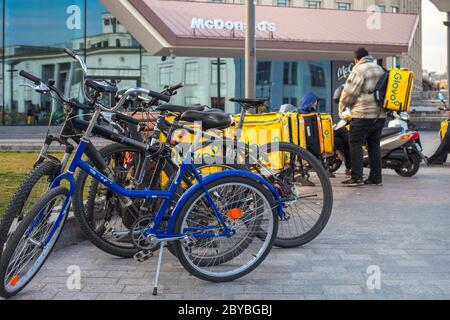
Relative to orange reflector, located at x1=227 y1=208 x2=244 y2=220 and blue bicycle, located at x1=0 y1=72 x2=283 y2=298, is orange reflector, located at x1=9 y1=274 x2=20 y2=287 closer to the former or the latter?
blue bicycle, located at x1=0 y1=72 x2=283 y2=298

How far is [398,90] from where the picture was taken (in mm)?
8312

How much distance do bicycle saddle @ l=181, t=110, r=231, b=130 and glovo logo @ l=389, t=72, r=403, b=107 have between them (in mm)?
4763

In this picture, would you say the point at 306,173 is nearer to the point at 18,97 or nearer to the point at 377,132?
the point at 377,132

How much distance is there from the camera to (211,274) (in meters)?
3.84

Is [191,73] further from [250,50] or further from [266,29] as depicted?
[250,50]

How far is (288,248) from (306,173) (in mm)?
619

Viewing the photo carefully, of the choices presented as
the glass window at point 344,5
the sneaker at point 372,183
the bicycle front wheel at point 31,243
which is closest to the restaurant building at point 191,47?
the glass window at point 344,5

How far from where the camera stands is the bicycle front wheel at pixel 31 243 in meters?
3.42

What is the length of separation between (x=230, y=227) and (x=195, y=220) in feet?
0.83

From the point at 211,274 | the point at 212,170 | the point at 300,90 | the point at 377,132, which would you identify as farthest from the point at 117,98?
the point at 300,90

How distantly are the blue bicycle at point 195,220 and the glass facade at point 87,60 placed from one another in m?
20.7

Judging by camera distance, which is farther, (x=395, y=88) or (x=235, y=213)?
(x=395, y=88)

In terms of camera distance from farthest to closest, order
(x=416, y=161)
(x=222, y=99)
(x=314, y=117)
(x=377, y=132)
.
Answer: (x=222, y=99), (x=416, y=161), (x=377, y=132), (x=314, y=117)

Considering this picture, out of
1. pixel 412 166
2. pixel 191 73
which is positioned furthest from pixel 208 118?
pixel 191 73
